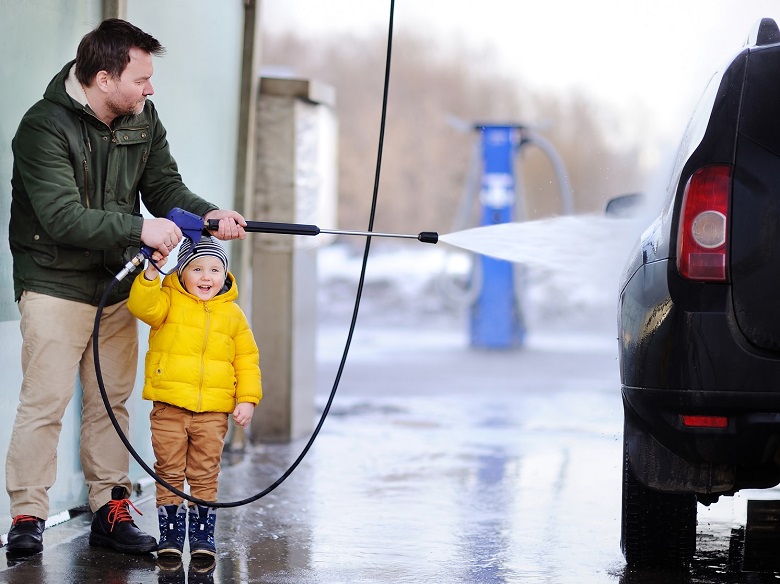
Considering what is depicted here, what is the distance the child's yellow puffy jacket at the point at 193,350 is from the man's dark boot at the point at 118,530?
0.54 m

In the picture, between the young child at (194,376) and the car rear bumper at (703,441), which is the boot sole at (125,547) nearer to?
the young child at (194,376)

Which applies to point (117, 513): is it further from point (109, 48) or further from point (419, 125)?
point (419, 125)

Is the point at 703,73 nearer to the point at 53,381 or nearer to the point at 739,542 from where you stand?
the point at 739,542

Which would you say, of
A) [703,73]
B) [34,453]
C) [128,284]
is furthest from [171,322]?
[703,73]

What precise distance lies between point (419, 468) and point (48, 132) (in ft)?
10.5

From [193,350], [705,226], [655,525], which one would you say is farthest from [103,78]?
[655,525]

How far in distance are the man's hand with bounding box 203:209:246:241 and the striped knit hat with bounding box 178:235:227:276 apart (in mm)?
59

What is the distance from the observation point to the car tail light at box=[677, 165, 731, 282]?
3383 millimetres

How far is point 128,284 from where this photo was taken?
4.53 metres

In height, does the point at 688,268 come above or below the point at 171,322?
above

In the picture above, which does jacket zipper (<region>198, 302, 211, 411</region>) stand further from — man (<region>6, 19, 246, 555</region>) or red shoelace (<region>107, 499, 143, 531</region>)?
red shoelace (<region>107, 499, 143, 531</region>)

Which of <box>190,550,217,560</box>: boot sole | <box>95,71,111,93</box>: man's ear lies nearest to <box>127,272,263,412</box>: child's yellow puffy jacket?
<box>190,550,217,560</box>: boot sole

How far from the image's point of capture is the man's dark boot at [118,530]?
4438 millimetres

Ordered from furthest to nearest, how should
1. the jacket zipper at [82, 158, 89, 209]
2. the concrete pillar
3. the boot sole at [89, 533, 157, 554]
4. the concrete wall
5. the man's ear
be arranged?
the concrete pillar → the concrete wall → the boot sole at [89, 533, 157, 554] → the jacket zipper at [82, 158, 89, 209] → the man's ear
